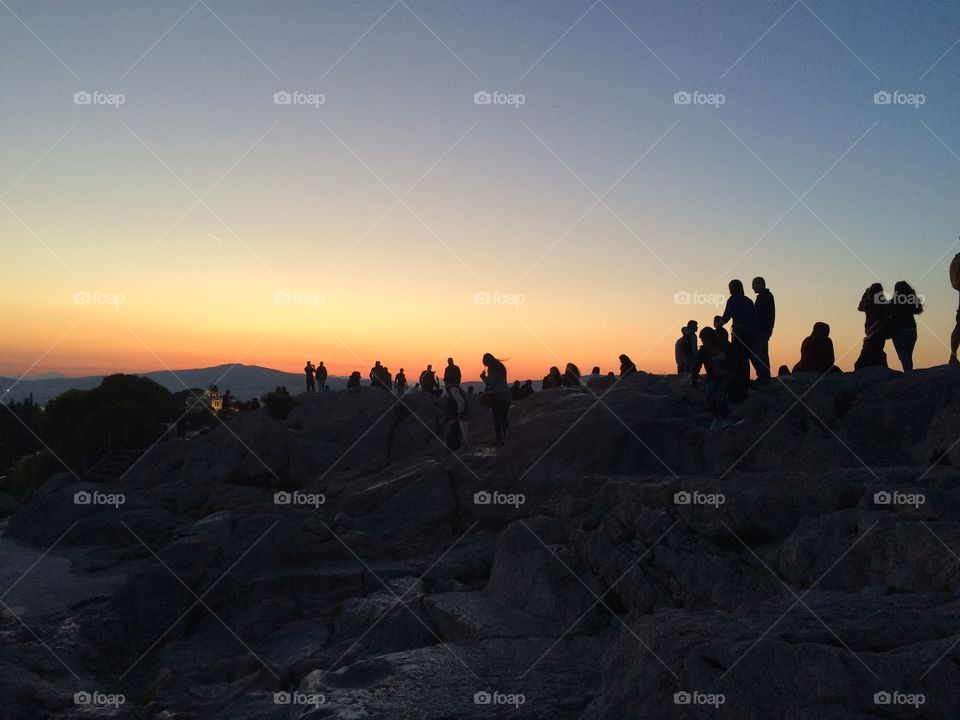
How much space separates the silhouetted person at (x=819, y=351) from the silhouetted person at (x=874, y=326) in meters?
0.60

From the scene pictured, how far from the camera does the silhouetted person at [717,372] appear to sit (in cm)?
1470

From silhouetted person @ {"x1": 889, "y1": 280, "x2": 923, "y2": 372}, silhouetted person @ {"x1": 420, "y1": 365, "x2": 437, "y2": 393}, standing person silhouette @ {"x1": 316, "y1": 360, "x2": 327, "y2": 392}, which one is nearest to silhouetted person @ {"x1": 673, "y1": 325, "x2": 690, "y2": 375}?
silhouetted person @ {"x1": 889, "y1": 280, "x2": 923, "y2": 372}

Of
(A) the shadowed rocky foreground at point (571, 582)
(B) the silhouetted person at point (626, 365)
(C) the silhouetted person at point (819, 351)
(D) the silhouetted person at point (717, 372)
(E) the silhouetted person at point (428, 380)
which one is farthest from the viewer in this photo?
(E) the silhouetted person at point (428, 380)

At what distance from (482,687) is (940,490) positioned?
529cm

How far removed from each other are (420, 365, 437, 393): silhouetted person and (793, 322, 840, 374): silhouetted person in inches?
682

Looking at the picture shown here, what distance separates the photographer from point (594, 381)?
26125mm

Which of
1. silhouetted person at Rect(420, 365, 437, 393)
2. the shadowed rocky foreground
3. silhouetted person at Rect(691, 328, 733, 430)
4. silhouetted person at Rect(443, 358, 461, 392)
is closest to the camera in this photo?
the shadowed rocky foreground

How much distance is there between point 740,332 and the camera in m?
15.8

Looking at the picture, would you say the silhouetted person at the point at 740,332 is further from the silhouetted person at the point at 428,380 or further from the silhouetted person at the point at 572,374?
the silhouetted person at the point at 428,380

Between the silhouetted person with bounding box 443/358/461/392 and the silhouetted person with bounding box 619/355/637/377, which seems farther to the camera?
the silhouetted person with bounding box 619/355/637/377

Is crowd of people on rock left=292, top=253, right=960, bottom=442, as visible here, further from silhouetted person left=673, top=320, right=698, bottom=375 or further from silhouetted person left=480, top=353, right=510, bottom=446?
silhouetted person left=480, top=353, right=510, bottom=446

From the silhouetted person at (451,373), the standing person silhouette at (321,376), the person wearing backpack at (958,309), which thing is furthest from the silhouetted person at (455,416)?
the standing person silhouette at (321,376)

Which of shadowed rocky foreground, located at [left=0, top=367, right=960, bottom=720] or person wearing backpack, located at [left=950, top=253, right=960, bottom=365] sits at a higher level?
person wearing backpack, located at [left=950, top=253, right=960, bottom=365]

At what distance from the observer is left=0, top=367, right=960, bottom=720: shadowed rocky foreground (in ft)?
17.6
